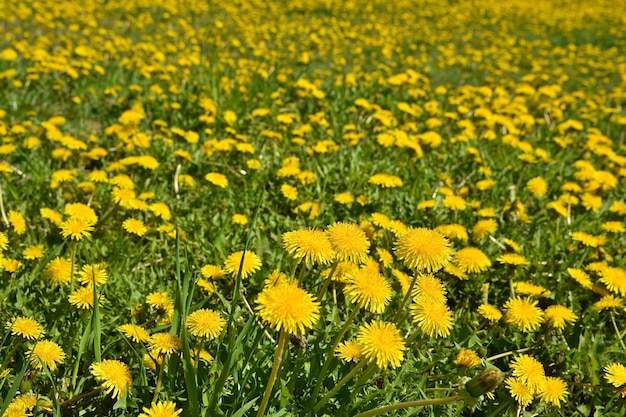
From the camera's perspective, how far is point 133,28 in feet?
25.0

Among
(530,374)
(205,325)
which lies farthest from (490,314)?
(205,325)

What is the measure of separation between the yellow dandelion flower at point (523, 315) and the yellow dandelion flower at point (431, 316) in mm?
553

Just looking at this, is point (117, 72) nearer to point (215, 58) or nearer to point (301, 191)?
point (215, 58)

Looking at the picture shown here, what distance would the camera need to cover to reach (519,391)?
1597 millimetres

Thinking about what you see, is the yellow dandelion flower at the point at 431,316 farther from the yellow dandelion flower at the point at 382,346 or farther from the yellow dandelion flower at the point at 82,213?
the yellow dandelion flower at the point at 82,213

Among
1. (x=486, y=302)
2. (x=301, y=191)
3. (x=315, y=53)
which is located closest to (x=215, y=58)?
(x=315, y=53)

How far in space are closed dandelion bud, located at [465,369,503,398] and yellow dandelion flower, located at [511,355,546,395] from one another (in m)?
0.55

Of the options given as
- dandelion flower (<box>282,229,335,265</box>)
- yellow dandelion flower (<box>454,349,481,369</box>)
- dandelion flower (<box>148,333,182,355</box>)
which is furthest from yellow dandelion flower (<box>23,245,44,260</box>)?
yellow dandelion flower (<box>454,349,481,369</box>)

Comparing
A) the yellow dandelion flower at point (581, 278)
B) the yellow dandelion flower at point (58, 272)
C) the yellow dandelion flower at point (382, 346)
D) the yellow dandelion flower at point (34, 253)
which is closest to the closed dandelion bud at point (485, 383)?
the yellow dandelion flower at point (382, 346)

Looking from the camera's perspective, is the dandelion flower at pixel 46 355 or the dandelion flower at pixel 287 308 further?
the dandelion flower at pixel 46 355

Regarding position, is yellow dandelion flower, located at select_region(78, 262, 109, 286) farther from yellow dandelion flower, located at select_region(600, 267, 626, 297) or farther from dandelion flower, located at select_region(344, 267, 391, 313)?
yellow dandelion flower, located at select_region(600, 267, 626, 297)

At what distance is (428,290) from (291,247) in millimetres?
426

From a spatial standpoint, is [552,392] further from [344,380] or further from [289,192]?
[289,192]

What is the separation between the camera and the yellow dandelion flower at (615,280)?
85.3 inches
